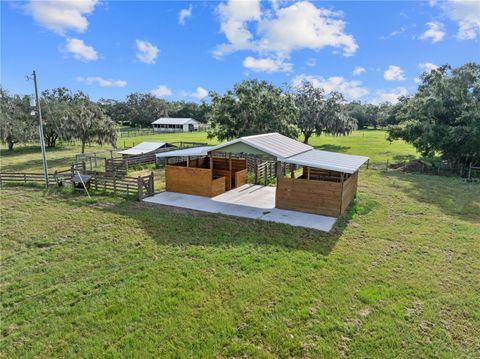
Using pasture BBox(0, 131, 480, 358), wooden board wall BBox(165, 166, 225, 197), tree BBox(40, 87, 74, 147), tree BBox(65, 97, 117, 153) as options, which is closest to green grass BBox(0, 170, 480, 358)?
pasture BBox(0, 131, 480, 358)

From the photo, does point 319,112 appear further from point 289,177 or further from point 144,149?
point 289,177

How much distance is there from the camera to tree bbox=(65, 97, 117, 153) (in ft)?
Answer: 86.2

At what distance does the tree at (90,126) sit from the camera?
26266 millimetres

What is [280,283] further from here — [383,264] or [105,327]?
[105,327]

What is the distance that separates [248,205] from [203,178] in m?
2.38

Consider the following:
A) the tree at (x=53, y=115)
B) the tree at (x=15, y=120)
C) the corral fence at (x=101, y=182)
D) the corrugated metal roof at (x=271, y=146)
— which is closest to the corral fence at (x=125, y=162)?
the corral fence at (x=101, y=182)

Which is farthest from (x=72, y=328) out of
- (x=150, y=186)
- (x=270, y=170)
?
(x=270, y=170)

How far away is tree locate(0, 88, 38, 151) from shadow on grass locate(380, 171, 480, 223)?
1240 inches

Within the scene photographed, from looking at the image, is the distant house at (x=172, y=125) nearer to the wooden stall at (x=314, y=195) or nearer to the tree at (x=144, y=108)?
the tree at (x=144, y=108)

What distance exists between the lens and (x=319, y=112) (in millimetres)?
32250

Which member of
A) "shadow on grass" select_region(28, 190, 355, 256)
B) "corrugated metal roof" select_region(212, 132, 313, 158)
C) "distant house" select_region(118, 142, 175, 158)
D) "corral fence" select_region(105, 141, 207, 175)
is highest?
"corrugated metal roof" select_region(212, 132, 313, 158)

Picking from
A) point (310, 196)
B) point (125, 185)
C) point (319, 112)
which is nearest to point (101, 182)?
point (125, 185)

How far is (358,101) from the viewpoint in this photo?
91.4 m

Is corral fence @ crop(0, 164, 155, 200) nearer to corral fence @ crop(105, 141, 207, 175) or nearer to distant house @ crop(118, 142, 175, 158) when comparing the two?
corral fence @ crop(105, 141, 207, 175)
